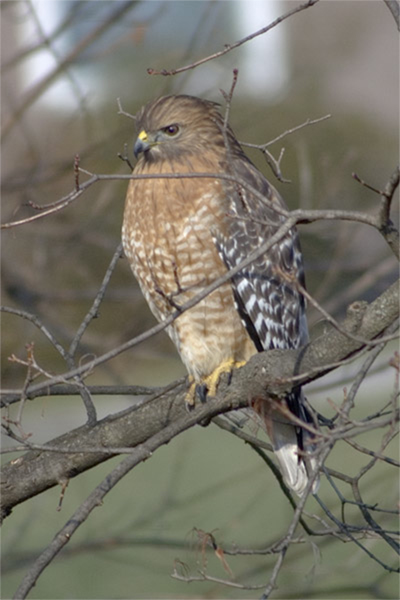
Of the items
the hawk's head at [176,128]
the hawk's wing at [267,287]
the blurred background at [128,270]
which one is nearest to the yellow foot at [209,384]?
the hawk's wing at [267,287]

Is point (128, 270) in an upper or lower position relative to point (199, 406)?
upper

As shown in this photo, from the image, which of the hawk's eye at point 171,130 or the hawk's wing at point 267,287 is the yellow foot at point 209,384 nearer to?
the hawk's wing at point 267,287

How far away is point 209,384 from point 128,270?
267 centimetres

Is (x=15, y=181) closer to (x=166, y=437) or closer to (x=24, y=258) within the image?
(x=24, y=258)

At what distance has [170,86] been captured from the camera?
5.00 meters

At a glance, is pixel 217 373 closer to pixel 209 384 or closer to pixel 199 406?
pixel 209 384

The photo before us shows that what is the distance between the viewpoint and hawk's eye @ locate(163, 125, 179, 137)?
385 centimetres

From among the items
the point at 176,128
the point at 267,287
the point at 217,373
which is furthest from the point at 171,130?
the point at 217,373

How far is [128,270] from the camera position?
6270 millimetres

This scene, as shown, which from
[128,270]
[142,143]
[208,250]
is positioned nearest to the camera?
[208,250]

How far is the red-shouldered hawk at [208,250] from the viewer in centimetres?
364

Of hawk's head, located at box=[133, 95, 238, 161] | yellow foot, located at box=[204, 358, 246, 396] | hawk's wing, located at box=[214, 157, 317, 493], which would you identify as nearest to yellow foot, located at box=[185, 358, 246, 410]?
yellow foot, located at box=[204, 358, 246, 396]

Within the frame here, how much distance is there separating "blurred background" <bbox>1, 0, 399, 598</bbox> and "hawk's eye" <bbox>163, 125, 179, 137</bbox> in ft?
2.42

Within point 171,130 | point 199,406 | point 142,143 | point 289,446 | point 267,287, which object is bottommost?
point 199,406
